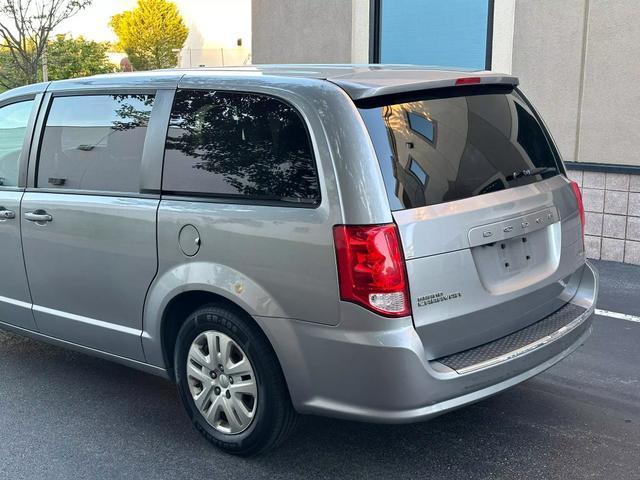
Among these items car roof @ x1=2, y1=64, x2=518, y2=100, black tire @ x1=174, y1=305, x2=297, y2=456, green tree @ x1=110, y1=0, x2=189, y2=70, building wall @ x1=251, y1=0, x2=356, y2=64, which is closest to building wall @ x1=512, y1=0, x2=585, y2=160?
building wall @ x1=251, y1=0, x2=356, y2=64

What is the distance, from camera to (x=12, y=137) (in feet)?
15.5

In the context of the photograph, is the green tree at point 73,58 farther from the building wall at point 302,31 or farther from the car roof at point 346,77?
the car roof at point 346,77

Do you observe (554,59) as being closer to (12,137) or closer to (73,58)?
(12,137)

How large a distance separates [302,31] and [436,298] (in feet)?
26.4

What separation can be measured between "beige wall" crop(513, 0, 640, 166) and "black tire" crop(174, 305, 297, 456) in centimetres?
529

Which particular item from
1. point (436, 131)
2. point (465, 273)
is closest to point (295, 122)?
point (436, 131)

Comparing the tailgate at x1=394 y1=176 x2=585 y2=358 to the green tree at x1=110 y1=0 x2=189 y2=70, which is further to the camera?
the green tree at x1=110 y1=0 x2=189 y2=70

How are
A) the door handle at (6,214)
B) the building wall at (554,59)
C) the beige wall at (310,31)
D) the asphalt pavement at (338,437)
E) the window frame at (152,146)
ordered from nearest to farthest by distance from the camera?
the asphalt pavement at (338,437), the window frame at (152,146), the door handle at (6,214), the building wall at (554,59), the beige wall at (310,31)

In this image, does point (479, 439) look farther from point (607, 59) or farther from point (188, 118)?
point (607, 59)

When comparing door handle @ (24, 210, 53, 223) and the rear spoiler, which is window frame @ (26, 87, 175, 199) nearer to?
door handle @ (24, 210, 53, 223)

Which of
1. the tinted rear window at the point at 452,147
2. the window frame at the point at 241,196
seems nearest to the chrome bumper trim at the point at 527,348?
the tinted rear window at the point at 452,147

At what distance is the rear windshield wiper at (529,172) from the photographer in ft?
11.9

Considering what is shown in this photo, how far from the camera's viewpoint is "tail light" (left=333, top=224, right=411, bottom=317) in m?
3.06

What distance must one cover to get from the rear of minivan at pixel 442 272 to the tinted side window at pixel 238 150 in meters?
0.30
